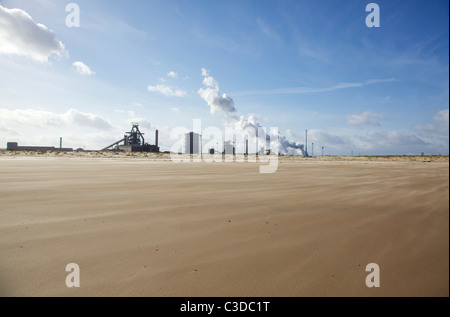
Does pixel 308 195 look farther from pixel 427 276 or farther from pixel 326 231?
pixel 427 276

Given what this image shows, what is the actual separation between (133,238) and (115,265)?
580 mm

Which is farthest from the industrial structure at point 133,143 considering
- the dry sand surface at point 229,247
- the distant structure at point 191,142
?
the dry sand surface at point 229,247

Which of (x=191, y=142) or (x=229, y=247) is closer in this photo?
(x=229, y=247)

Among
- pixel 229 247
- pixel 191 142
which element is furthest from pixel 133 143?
pixel 229 247

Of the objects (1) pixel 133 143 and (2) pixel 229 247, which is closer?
(2) pixel 229 247

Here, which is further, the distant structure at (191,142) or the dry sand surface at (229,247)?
the distant structure at (191,142)

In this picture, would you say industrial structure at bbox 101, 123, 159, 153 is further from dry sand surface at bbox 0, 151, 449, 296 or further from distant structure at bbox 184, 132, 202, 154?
dry sand surface at bbox 0, 151, 449, 296

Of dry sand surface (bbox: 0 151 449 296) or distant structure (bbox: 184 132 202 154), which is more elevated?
distant structure (bbox: 184 132 202 154)

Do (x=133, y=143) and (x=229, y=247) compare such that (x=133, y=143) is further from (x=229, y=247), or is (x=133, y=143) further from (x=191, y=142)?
(x=229, y=247)

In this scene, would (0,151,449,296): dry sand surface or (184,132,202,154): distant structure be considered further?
(184,132,202,154): distant structure

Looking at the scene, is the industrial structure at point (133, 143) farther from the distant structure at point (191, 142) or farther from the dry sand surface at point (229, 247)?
the dry sand surface at point (229, 247)

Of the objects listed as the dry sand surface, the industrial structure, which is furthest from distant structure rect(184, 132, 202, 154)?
the dry sand surface

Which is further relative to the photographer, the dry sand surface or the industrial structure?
the industrial structure
